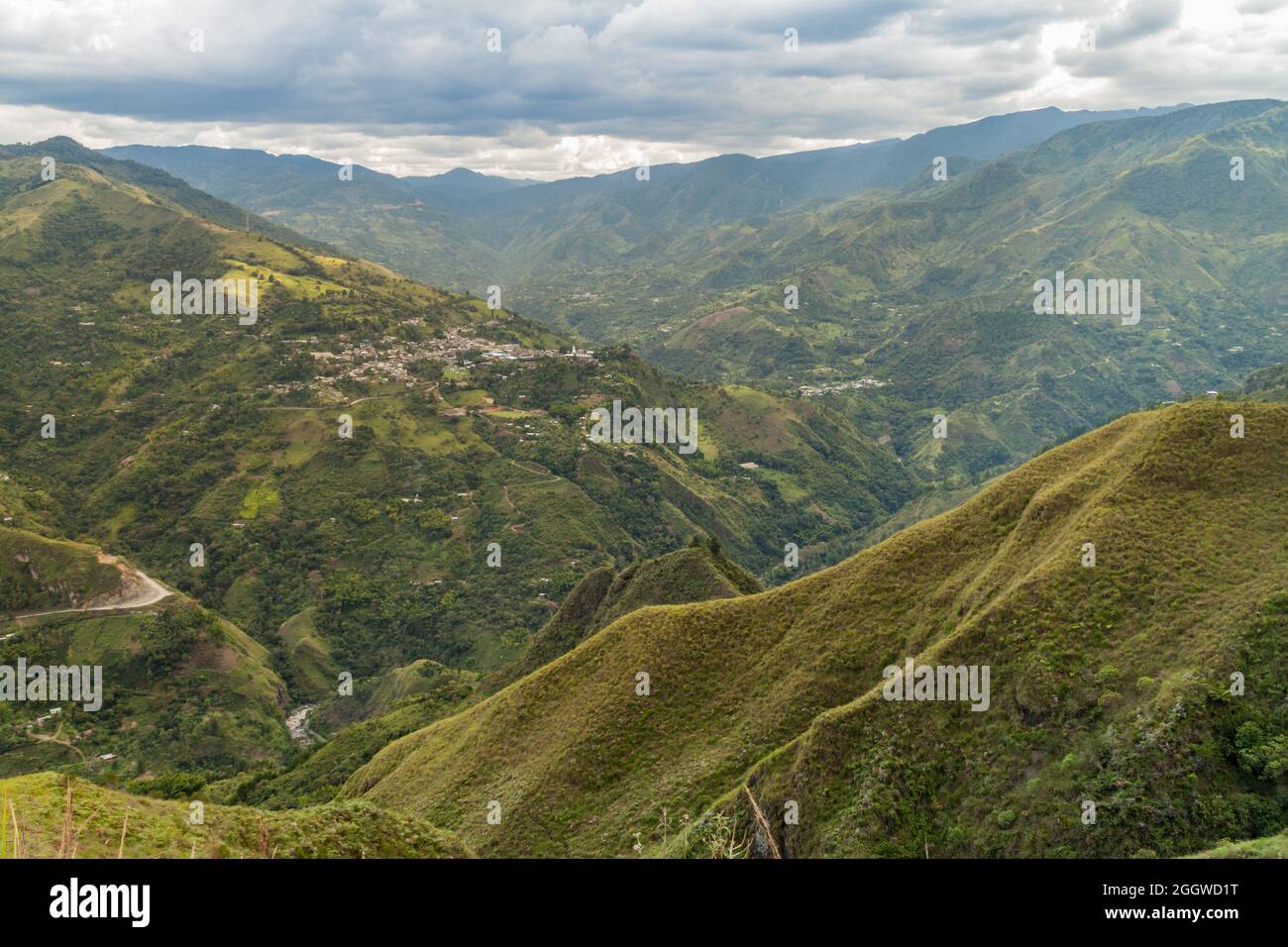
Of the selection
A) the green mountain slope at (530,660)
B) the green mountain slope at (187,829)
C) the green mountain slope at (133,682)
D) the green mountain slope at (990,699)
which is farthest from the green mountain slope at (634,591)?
the green mountain slope at (133,682)

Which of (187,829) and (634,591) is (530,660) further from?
(187,829)

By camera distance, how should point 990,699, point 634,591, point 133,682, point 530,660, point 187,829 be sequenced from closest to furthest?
A: point 187,829 < point 990,699 < point 634,591 < point 530,660 < point 133,682

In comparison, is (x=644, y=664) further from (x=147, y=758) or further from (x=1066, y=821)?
(x=147, y=758)

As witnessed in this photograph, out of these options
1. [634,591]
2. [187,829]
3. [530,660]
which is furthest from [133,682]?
[187,829]

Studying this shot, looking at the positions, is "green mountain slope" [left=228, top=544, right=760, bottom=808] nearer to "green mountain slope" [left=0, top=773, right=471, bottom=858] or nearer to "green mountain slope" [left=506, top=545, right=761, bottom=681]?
"green mountain slope" [left=506, top=545, right=761, bottom=681]

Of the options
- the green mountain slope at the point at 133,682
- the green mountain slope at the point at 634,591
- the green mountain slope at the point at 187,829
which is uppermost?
the green mountain slope at the point at 187,829

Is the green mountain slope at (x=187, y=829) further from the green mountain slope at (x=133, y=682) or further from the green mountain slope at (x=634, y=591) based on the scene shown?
the green mountain slope at (x=133, y=682)

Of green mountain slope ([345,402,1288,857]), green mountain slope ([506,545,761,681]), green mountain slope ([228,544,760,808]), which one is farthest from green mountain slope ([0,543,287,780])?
green mountain slope ([345,402,1288,857])

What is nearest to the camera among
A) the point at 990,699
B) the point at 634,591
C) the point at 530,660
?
the point at 990,699

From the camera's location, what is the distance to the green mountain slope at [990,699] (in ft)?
106

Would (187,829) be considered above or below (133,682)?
above

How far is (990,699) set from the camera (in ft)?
127
